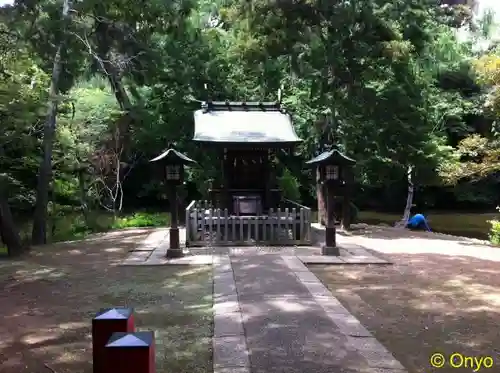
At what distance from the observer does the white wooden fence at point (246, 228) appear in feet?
36.8

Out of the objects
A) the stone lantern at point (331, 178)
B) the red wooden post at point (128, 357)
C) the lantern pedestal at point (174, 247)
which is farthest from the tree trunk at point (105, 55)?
the red wooden post at point (128, 357)

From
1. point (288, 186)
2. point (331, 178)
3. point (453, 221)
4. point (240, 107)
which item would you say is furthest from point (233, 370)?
point (453, 221)

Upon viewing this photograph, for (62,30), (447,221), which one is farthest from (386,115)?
(447,221)

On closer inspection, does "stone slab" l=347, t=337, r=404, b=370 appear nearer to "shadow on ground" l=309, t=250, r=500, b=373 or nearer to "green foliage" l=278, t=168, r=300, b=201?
"shadow on ground" l=309, t=250, r=500, b=373

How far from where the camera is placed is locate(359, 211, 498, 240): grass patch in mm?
21459

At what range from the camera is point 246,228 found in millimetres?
11672

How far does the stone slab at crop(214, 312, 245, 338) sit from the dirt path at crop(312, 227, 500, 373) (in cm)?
132

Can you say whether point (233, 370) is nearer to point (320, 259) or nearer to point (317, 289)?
point (317, 289)

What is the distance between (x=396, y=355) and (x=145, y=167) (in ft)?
74.9

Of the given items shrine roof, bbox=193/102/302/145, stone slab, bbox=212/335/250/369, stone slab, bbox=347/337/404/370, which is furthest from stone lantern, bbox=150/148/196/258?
stone slab, bbox=347/337/404/370

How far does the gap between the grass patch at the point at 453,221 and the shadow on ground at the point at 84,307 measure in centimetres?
1593

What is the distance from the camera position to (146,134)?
Result: 17797mm

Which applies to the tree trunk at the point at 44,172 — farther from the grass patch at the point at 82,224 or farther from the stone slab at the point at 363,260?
the stone slab at the point at 363,260

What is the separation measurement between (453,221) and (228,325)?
22.5 m
